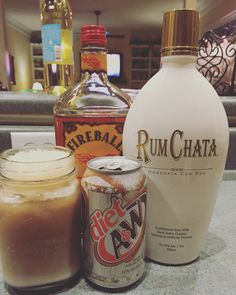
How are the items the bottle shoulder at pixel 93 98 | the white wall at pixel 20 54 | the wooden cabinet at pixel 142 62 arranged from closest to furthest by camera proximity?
1. the bottle shoulder at pixel 93 98
2. the white wall at pixel 20 54
3. the wooden cabinet at pixel 142 62

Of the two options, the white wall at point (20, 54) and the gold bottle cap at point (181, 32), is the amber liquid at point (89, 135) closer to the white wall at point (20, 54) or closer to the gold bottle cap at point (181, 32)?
the gold bottle cap at point (181, 32)

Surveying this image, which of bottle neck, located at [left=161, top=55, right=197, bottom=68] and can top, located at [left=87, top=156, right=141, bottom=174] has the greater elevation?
bottle neck, located at [left=161, top=55, right=197, bottom=68]

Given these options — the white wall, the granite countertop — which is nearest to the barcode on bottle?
the granite countertop

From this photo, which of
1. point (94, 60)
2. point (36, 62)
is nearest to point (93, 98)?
point (94, 60)

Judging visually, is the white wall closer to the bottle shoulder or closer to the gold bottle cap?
the bottle shoulder

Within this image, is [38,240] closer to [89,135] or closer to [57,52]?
[89,135]

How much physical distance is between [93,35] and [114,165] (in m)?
0.18

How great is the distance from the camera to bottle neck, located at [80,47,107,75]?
16.2 inches

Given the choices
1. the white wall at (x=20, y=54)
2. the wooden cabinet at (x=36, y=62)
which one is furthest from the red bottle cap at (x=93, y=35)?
the wooden cabinet at (x=36, y=62)

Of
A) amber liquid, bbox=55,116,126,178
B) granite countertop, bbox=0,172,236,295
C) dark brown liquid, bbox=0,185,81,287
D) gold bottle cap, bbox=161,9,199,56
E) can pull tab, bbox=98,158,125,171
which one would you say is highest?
gold bottle cap, bbox=161,9,199,56

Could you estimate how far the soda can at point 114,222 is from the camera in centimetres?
32

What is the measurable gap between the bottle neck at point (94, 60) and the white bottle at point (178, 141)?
9 centimetres

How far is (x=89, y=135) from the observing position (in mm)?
417

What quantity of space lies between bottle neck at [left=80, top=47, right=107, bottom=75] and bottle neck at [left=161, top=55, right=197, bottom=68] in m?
0.09
